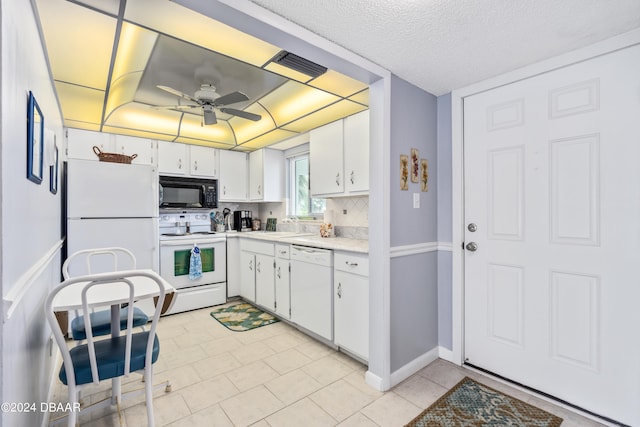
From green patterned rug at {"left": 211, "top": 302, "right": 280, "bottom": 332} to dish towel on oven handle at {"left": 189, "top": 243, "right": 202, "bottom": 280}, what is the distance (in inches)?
19.6

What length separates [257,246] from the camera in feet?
12.2

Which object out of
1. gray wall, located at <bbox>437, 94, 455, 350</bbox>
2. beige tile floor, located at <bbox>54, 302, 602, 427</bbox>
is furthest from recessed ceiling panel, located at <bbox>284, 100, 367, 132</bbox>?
beige tile floor, located at <bbox>54, 302, 602, 427</bbox>

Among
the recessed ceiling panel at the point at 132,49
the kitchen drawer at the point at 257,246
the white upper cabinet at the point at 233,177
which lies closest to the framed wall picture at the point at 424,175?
the kitchen drawer at the point at 257,246

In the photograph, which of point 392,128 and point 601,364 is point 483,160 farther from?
point 601,364

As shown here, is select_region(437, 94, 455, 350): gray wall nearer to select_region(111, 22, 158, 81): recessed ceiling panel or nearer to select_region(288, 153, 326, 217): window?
select_region(288, 153, 326, 217): window

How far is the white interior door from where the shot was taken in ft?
5.70

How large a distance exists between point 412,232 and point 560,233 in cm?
93

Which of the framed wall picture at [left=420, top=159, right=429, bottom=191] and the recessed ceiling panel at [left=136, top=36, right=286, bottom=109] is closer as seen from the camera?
the recessed ceiling panel at [left=136, top=36, right=286, bottom=109]

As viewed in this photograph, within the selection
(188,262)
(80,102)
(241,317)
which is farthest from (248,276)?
(80,102)

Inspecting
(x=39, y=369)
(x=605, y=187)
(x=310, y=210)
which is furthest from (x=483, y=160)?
(x=39, y=369)

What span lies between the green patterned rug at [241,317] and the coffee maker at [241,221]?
49.1 inches

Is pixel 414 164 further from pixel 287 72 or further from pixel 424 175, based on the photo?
pixel 287 72

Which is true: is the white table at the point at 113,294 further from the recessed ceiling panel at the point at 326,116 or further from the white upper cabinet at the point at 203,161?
the white upper cabinet at the point at 203,161

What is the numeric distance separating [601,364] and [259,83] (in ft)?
10.6
